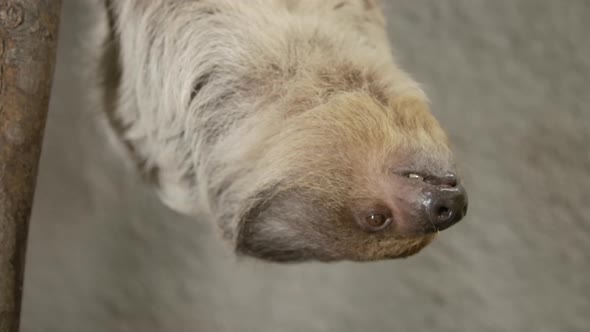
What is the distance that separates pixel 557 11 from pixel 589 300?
4.27 ft

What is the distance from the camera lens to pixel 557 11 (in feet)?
9.82

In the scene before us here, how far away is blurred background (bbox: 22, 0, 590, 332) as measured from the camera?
312cm

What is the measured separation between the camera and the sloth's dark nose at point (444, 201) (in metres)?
1.67

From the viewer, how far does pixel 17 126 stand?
1818 mm

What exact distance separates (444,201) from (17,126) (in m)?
1.07

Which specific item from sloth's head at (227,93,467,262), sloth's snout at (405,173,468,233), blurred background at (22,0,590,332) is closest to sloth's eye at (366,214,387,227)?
sloth's head at (227,93,467,262)

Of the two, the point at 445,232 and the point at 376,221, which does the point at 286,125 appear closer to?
the point at 376,221

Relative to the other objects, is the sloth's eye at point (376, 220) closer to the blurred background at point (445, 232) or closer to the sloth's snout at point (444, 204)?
the sloth's snout at point (444, 204)

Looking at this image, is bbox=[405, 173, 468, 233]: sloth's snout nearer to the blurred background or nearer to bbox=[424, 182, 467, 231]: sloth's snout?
bbox=[424, 182, 467, 231]: sloth's snout

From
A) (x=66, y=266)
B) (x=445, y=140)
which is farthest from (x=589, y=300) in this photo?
(x=66, y=266)

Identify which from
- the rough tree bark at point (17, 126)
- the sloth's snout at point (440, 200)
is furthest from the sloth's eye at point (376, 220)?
the rough tree bark at point (17, 126)

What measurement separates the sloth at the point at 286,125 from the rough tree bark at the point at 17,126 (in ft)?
1.47

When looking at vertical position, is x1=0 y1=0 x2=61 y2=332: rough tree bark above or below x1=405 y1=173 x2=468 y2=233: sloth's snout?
below

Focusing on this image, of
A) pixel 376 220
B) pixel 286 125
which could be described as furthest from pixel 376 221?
pixel 286 125
